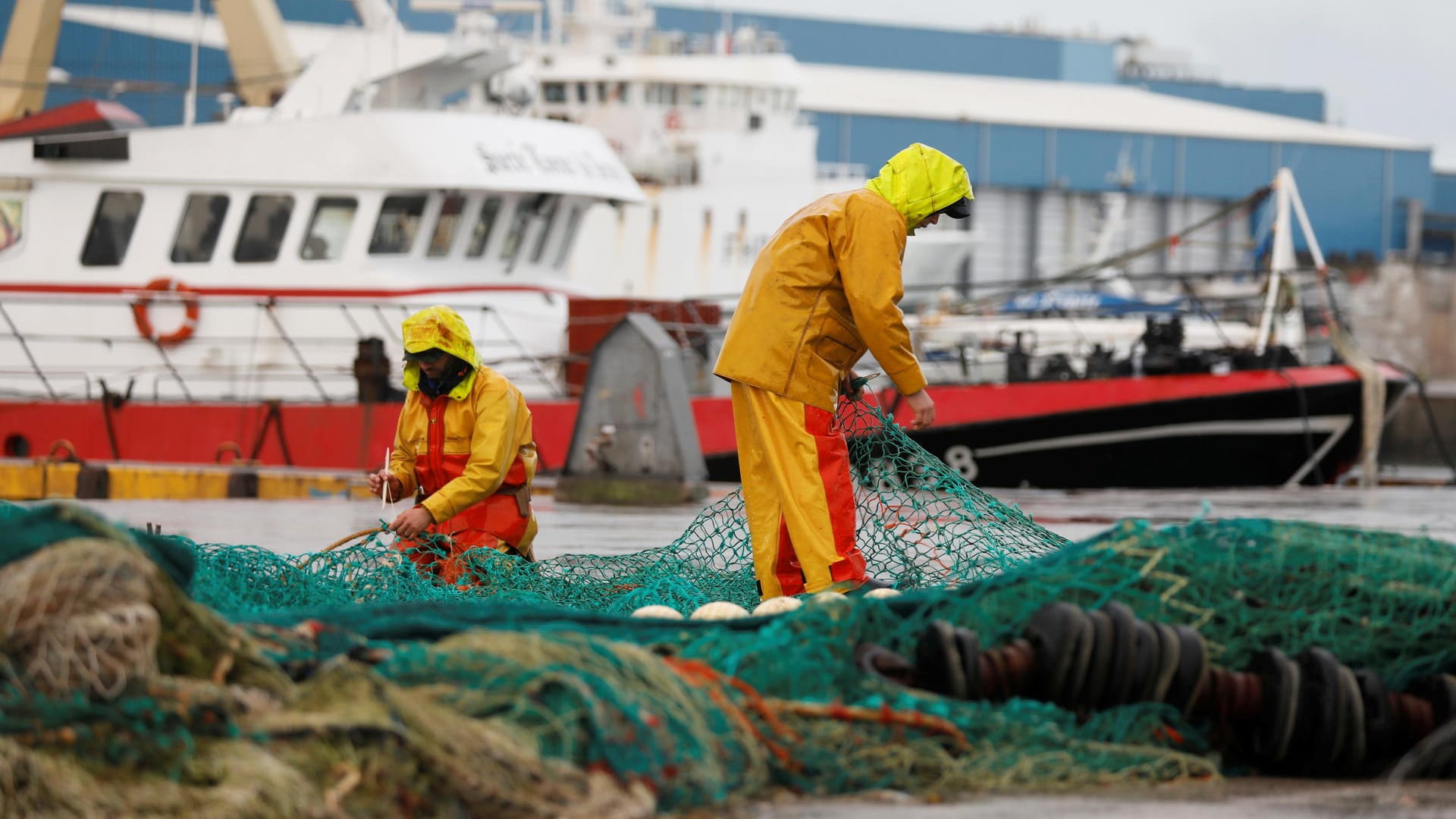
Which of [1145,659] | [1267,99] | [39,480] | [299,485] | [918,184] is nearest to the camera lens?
[1145,659]

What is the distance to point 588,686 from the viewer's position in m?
3.11

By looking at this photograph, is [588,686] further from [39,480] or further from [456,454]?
[39,480]

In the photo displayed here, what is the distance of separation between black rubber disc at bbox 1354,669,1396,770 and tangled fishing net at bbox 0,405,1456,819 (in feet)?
0.51

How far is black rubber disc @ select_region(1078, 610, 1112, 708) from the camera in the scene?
137 inches

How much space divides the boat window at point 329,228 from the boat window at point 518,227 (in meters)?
1.41

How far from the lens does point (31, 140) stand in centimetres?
1550

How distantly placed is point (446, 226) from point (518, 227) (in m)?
0.74

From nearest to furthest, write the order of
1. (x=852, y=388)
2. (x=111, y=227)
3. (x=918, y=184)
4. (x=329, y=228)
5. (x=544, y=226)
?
(x=918, y=184) → (x=852, y=388) → (x=329, y=228) → (x=111, y=227) → (x=544, y=226)

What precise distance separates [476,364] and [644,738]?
295 centimetres

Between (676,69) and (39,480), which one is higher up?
(676,69)

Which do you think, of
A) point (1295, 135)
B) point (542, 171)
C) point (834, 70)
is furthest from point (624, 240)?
point (1295, 135)

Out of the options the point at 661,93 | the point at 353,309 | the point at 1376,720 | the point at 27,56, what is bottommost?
the point at 1376,720

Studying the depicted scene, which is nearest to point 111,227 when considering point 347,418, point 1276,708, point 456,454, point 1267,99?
point 347,418

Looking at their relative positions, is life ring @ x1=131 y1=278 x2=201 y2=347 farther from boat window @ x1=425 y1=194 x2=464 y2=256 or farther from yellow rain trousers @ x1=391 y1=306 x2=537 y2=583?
yellow rain trousers @ x1=391 y1=306 x2=537 y2=583
